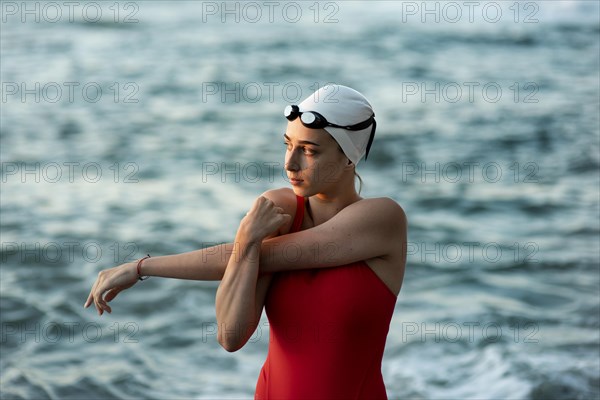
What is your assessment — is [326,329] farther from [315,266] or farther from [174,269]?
[174,269]

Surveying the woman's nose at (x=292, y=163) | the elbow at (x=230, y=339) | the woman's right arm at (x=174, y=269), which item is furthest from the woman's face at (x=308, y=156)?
the elbow at (x=230, y=339)

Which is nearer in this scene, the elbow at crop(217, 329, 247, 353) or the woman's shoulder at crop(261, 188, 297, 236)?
the elbow at crop(217, 329, 247, 353)

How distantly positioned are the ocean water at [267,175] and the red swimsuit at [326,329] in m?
3.83

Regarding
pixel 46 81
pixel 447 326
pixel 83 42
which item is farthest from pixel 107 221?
pixel 83 42

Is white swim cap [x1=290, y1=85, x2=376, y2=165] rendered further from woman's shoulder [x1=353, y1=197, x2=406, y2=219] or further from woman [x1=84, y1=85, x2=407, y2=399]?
woman's shoulder [x1=353, y1=197, x2=406, y2=219]

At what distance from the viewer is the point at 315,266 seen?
2.90 m

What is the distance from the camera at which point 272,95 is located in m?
16.0

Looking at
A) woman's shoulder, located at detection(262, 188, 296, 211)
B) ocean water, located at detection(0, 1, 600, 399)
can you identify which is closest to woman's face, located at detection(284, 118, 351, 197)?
woman's shoulder, located at detection(262, 188, 296, 211)

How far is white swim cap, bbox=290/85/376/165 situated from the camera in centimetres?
283

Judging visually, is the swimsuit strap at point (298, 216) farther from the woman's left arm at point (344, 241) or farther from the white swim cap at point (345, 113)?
the white swim cap at point (345, 113)

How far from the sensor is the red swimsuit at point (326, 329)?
2.91 meters

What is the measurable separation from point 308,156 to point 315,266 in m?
0.34

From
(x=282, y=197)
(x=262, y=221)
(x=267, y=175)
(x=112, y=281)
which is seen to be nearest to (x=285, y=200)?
(x=282, y=197)

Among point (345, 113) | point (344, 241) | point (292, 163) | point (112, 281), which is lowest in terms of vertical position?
point (112, 281)
